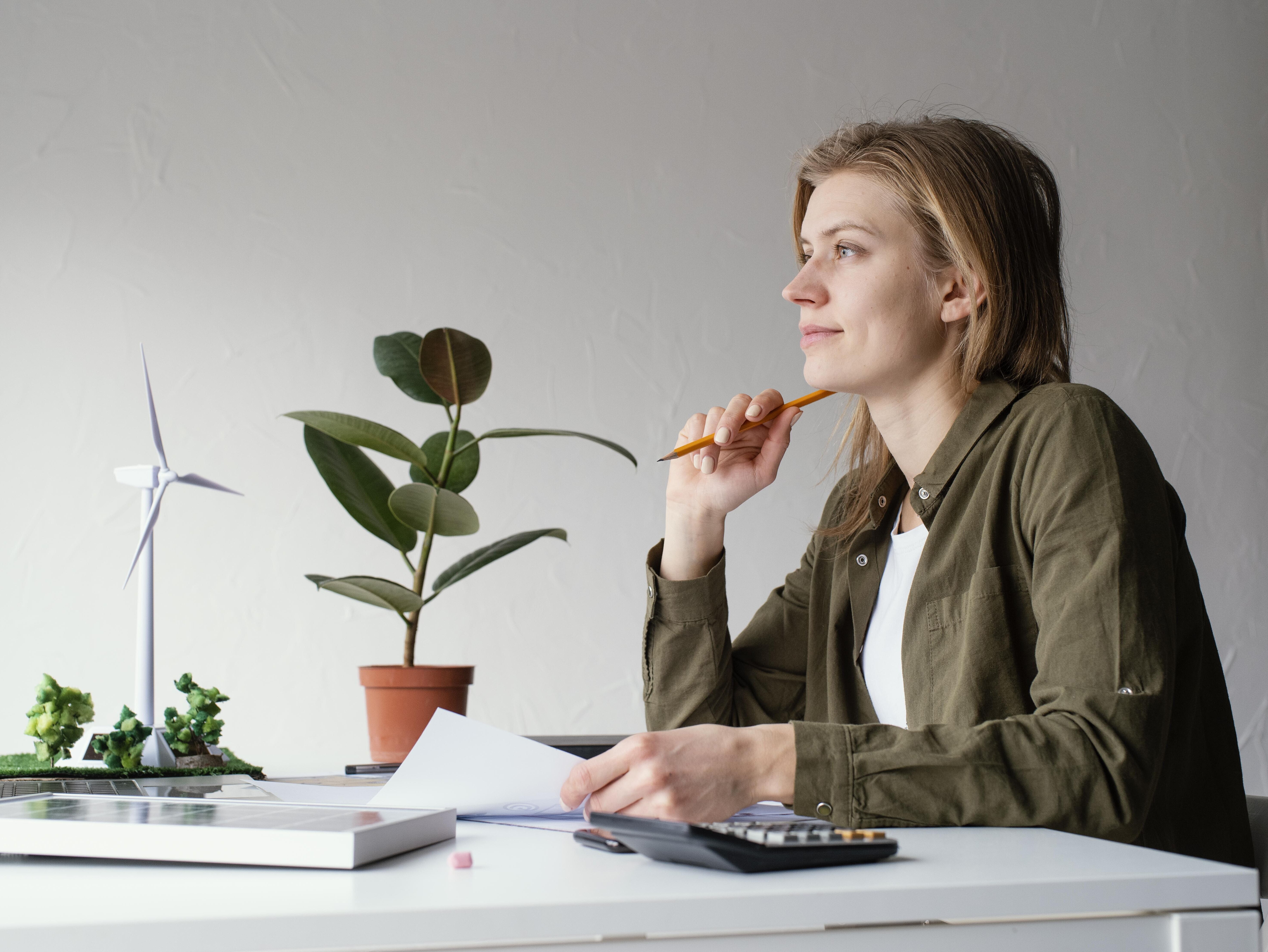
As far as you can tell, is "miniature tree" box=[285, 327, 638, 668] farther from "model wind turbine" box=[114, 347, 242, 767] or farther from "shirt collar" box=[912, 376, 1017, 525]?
"shirt collar" box=[912, 376, 1017, 525]

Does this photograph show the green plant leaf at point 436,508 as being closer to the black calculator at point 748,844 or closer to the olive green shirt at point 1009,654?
the olive green shirt at point 1009,654

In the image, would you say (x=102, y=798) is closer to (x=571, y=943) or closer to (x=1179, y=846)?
(x=571, y=943)

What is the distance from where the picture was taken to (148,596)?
0.98m

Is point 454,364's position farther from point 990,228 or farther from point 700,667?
point 990,228

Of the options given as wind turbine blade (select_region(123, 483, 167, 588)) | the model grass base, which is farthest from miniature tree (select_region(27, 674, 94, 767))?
wind turbine blade (select_region(123, 483, 167, 588))

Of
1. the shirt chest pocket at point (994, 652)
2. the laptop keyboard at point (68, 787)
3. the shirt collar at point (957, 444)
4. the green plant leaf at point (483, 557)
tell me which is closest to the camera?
the laptop keyboard at point (68, 787)

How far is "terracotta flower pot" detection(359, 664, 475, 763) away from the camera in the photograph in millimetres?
1108

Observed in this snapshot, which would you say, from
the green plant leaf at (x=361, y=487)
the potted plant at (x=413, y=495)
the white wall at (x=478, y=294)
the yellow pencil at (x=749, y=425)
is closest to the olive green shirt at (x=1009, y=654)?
the yellow pencil at (x=749, y=425)

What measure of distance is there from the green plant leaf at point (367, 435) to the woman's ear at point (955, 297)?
0.59 m

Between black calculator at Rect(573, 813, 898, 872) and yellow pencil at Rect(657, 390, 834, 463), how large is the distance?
A: 0.67m

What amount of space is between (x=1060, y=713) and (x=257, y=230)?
1.75m

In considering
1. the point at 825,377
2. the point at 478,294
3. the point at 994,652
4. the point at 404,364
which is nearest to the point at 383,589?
the point at 404,364

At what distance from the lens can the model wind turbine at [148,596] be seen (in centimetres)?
88

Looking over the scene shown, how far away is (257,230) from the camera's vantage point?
1952mm
